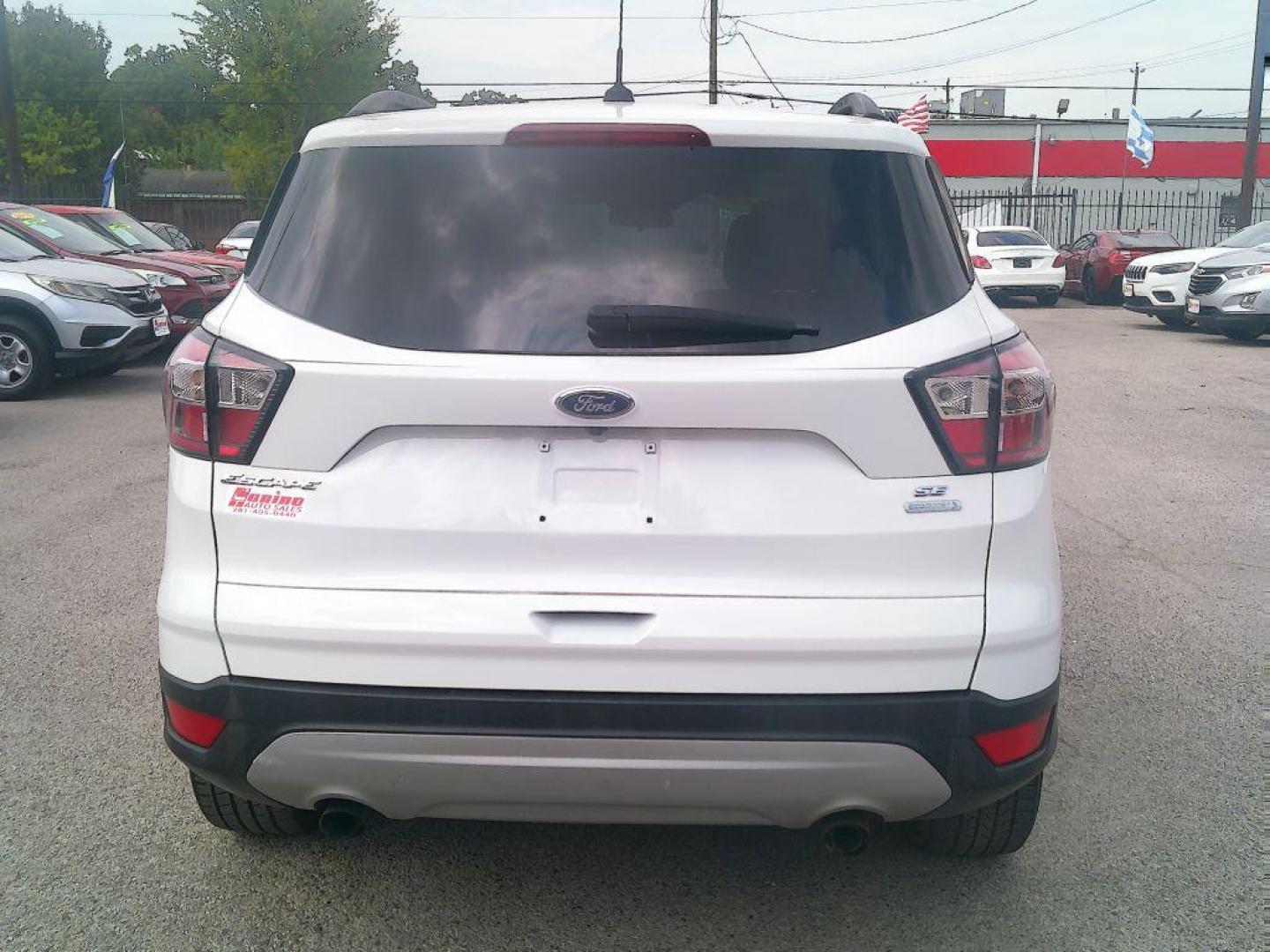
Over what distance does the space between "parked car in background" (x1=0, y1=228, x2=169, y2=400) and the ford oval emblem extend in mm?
10327

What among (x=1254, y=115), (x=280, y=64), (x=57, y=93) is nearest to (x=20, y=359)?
(x=1254, y=115)

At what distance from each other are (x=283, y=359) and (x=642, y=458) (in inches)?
31.3

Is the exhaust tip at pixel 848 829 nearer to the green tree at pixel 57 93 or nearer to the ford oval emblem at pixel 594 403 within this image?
the ford oval emblem at pixel 594 403

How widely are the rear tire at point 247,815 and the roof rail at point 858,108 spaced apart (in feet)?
7.72

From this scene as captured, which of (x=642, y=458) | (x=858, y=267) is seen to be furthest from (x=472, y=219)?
(x=858, y=267)

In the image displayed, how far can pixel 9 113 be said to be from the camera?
24547 millimetres

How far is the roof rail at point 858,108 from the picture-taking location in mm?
3141

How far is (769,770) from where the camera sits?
7.93 ft

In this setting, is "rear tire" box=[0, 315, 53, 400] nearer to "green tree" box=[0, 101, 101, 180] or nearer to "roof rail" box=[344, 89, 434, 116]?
"roof rail" box=[344, 89, 434, 116]

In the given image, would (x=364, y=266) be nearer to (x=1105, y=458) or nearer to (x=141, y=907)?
(x=141, y=907)

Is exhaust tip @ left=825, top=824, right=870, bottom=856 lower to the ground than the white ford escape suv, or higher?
lower

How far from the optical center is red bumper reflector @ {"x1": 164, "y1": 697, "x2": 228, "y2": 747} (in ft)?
8.35

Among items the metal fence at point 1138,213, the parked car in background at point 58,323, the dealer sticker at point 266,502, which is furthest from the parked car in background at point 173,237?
the metal fence at point 1138,213

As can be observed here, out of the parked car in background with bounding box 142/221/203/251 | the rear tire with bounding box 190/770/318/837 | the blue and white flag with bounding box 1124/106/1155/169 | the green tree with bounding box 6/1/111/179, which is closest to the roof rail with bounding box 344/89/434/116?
the rear tire with bounding box 190/770/318/837
